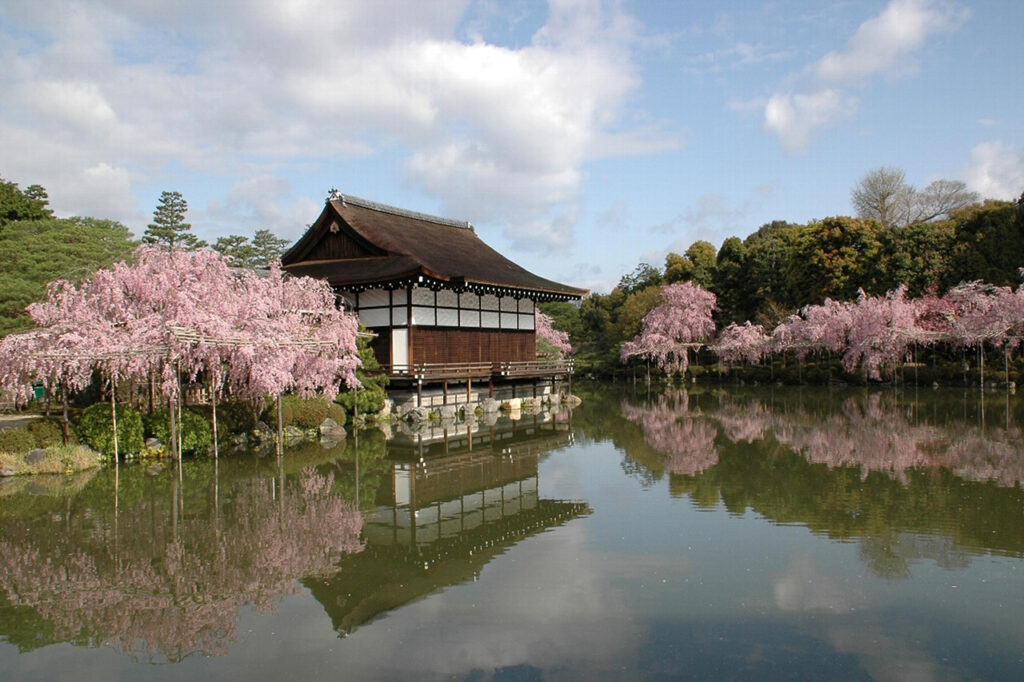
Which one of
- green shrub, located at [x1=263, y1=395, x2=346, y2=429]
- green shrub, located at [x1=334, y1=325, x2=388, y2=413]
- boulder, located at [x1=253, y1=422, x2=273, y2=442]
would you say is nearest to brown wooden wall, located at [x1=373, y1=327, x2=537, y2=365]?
green shrub, located at [x1=334, y1=325, x2=388, y2=413]

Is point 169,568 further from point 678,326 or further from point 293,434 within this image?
point 678,326

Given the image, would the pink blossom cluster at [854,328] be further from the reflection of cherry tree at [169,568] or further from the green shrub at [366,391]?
the reflection of cherry tree at [169,568]

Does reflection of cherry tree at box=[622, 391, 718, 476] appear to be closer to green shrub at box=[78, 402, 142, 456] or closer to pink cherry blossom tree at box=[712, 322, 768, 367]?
green shrub at box=[78, 402, 142, 456]

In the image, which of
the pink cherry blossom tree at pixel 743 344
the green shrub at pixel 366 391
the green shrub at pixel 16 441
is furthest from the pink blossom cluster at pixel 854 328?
the green shrub at pixel 16 441

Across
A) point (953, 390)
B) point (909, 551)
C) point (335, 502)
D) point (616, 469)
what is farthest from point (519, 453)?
point (953, 390)

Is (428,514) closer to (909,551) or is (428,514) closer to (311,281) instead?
(909,551)

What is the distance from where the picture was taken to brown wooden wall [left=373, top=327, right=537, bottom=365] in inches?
952

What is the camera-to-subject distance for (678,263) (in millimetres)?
47562

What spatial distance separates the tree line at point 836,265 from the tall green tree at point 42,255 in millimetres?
29626

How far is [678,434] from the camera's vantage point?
19.1m

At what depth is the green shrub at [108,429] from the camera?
14.6m

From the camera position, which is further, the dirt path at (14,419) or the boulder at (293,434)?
the boulder at (293,434)

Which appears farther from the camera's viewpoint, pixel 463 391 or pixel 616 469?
pixel 463 391

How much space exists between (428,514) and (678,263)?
39.6 m
